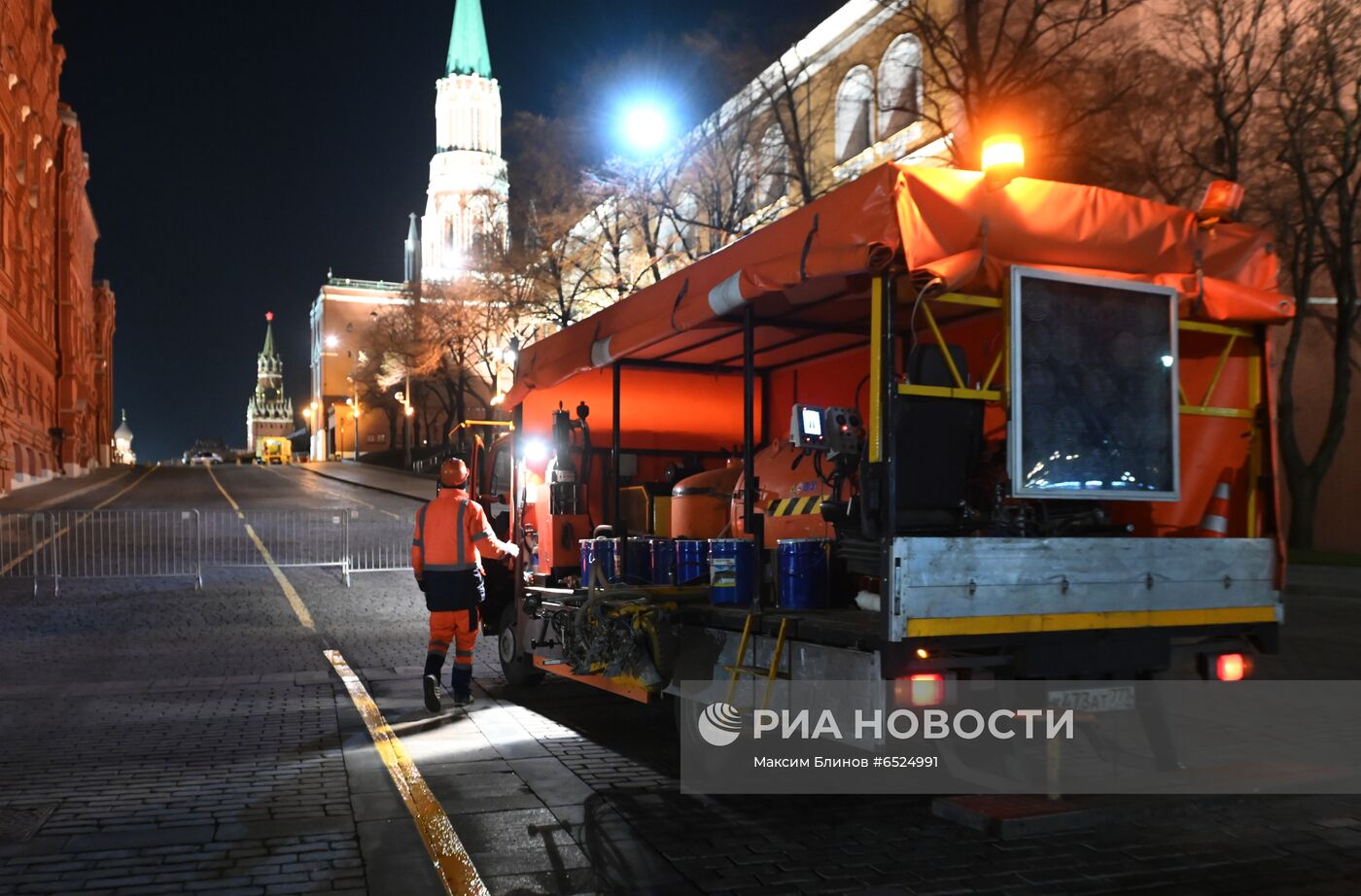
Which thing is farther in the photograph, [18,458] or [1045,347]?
[18,458]

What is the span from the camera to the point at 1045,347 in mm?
5523

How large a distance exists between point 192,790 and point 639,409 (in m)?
4.94

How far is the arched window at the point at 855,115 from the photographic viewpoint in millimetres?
33931

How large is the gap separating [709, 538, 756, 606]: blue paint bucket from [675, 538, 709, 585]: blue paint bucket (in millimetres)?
750

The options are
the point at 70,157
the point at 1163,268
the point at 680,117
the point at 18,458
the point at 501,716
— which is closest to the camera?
the point at 1163,268

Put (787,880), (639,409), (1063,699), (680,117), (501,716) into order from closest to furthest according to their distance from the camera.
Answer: (787,880) < (1063,699) < (501,716) < (639,409) < (680,117)

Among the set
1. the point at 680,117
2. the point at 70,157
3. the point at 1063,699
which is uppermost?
the point at 70,157

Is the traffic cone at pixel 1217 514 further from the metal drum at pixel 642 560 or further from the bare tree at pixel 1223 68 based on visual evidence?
the bare tree at pixel 1223 68

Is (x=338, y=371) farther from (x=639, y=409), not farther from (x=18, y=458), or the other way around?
(x=639, y=409)

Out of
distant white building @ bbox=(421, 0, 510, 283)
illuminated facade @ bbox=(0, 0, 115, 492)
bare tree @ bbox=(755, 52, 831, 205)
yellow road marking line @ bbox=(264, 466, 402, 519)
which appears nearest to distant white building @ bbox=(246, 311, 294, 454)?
distant white building @ bbox=(421, 0, 510, 283)

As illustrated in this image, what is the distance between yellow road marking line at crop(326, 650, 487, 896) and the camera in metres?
4.78

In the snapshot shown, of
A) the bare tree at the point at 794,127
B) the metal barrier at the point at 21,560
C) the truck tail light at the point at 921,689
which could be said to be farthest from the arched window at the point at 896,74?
the truck tail light at the point at 921,689

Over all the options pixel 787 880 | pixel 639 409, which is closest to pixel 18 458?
pixel 639 409

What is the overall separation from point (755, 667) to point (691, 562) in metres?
1.55
